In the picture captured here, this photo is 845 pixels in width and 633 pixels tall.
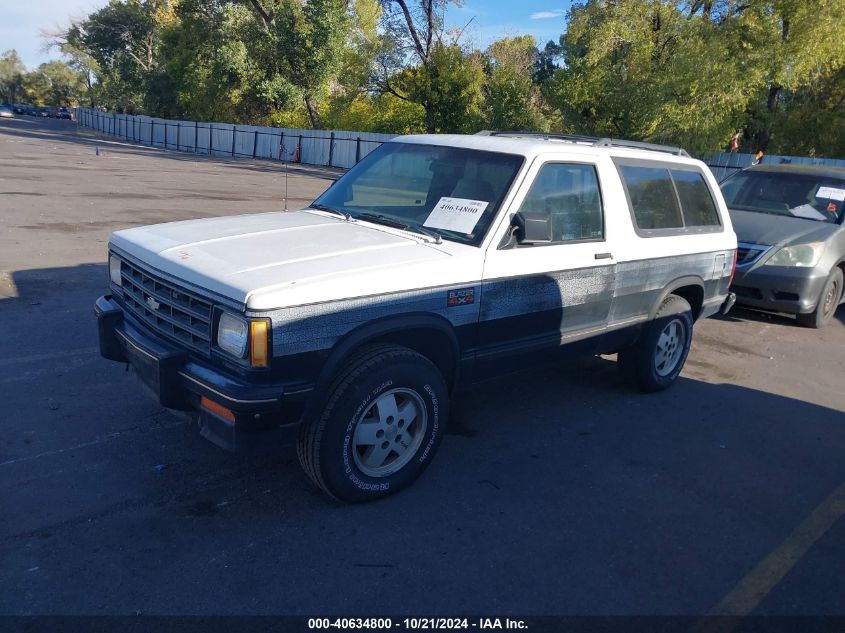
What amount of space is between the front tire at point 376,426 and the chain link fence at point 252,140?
25.9 metres

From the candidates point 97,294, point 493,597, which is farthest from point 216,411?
point 97,294

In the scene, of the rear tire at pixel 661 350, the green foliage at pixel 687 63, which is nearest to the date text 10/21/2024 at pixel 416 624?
the rear tire at pixel 661 350

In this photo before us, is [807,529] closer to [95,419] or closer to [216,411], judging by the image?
[216,411]

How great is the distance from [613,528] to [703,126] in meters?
19.8

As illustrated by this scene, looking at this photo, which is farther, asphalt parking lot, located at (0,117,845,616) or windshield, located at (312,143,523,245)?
windshield, located at (312,143,523,245)

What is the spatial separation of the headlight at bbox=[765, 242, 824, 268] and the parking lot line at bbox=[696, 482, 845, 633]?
4.47 meters

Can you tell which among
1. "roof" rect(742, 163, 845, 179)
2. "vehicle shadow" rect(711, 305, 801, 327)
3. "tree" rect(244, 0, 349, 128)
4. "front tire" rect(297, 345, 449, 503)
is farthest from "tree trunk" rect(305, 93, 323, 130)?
"front tire" rect(297, 345, 449, 503)

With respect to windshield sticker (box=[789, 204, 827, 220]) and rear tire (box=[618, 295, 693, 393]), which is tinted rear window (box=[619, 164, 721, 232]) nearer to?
rear tire (box=[618, 295, 693, 393])

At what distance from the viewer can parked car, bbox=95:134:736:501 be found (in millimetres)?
3396

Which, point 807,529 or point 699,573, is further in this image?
point 807,529

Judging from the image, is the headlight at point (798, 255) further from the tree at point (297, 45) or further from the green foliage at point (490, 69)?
the tree at point (297, 45)

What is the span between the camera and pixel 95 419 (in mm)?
4648

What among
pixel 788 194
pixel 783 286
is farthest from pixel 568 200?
pixel 788 194

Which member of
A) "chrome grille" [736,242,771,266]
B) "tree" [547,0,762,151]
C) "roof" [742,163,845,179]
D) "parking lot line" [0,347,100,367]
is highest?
"tree" [547,0,762,151]
